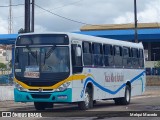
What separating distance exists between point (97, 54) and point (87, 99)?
7.47 feet

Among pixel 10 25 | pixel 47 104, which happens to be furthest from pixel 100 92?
pixel 10 25

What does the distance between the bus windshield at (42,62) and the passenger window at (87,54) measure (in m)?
1.60

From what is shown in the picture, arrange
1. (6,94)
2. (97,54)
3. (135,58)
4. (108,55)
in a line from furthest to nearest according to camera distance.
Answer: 1. (6,94)
2. (135,58)
3. (108,55)
4. (97,54)

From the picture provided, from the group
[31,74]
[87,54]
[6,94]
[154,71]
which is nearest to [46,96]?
[31,74]

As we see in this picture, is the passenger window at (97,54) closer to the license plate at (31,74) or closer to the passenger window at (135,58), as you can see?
the license plate at (31,74)

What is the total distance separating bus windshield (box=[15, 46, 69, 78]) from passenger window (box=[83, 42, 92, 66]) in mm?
1597

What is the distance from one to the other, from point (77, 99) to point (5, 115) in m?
3.47

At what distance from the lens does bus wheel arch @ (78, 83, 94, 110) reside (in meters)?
21.7

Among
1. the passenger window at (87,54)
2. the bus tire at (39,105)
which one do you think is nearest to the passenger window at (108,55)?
the passenger window at (87,54)

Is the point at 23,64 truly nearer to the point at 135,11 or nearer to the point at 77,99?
the point at 77,99

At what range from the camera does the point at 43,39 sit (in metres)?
20.8

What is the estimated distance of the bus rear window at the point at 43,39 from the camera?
20.6 m

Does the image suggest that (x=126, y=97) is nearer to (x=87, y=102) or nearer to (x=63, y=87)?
(x=87, y=102)

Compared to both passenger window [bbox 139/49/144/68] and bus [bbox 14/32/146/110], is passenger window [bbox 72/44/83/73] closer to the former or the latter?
bus [bbox 14/32/146/110]
